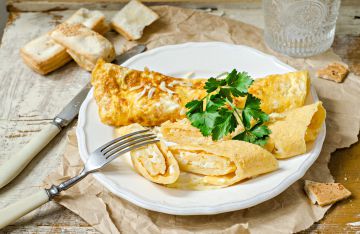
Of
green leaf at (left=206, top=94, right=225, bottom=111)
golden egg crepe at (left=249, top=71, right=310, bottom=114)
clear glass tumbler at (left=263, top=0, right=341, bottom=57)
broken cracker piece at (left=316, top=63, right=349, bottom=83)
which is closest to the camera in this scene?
green leaf at (left=206, top=94, right=225, bottom=111)

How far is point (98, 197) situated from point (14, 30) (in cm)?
143

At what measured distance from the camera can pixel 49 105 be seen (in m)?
2.76

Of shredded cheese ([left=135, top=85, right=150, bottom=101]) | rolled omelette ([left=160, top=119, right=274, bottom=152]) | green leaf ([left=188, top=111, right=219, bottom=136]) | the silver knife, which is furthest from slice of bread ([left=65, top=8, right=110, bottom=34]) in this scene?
green leaf ([left=188, top=111, right=219, bottom=136])

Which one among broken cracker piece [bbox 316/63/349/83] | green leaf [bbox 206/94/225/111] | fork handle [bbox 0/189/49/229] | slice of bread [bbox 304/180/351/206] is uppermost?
green leaf [bbox 206/94/225/111]

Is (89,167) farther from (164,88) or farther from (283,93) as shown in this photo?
(283,93)

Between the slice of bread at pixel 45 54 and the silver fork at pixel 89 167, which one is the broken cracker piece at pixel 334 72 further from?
the slice of bread at pixel 45 54

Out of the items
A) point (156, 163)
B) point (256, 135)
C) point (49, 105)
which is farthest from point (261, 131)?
point (49, 105)

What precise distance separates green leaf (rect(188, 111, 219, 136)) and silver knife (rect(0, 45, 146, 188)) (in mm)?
645

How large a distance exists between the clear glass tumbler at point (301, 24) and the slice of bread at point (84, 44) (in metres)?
0.83

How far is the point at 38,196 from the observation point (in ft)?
7.04

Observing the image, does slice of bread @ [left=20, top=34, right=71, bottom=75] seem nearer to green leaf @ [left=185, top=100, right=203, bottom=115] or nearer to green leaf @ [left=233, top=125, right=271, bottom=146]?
green leaf @ [left=185, top=100, right=203, bottom=115]

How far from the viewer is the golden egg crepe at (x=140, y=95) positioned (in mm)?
2445

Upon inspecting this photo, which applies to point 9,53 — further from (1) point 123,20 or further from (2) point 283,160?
(2) point 283,160

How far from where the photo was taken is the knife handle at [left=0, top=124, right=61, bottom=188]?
233cm
